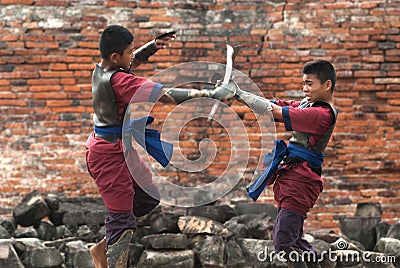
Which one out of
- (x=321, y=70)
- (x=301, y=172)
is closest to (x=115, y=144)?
(x=301, y=172)

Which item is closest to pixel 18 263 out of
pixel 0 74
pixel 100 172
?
pixel 100 172

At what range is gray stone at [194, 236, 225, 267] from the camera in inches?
239

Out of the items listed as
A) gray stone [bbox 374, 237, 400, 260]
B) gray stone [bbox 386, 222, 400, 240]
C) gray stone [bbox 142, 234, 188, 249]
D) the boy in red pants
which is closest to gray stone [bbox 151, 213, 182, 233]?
gray stone [bbox 142, 234, 188, 249]

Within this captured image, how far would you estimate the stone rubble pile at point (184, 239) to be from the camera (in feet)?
19.8

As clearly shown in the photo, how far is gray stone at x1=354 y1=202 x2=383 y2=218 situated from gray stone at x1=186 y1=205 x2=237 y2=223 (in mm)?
1429

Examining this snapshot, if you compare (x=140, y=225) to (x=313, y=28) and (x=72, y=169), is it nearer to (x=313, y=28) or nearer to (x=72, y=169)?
(x=72, y=169)

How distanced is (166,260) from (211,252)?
375 mm

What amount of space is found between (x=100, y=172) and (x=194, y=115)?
3364 millimetres

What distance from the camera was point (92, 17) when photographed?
795cm

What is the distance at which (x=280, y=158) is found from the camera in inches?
191

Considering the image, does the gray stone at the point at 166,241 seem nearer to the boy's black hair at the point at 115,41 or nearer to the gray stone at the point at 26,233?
the gray stone at the point at 26,233

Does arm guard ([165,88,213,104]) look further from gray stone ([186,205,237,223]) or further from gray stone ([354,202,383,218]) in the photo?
gray stone ([354,202,383,218])

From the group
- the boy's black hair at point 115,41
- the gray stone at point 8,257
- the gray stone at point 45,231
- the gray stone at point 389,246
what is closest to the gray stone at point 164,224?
the gray stone at point 45,231

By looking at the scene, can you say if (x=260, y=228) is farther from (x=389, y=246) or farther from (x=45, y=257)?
(x=45, y=257)
